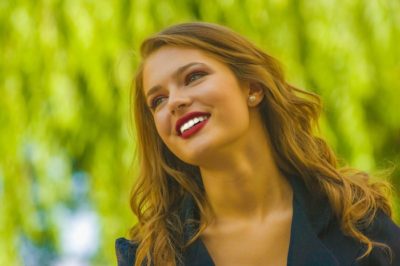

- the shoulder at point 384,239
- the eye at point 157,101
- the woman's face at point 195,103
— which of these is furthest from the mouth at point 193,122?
the shoulder at point 384,239

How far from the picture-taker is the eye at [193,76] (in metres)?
2.67

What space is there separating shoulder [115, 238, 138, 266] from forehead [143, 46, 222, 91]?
0.41 m

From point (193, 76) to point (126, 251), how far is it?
50 cm

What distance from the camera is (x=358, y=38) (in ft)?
16.2

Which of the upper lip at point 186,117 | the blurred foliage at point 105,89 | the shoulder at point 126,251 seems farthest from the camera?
the blurred foliage at point 105,89

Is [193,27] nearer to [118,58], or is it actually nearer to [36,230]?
[118,58]

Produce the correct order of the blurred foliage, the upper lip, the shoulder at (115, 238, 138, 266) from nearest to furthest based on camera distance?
the upper lip
the shoulder at (115, 238, 138, 266)
the blurred foliage

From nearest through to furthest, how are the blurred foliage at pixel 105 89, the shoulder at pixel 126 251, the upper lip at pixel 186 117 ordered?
the upper lip at pixel 186 117 → the shoulder at pixel 126 251 → the blurred foliage at pixel 105 89

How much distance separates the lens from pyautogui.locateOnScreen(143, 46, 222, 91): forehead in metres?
2.68

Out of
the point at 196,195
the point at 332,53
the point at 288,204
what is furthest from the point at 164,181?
the point at 332,53

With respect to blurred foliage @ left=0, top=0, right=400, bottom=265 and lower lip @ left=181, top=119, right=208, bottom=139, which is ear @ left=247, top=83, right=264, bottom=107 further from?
blurred foliage @ left=0, top=0, right=400, bottom=265

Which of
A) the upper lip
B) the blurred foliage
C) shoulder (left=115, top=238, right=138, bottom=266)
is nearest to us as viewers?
the upper lip

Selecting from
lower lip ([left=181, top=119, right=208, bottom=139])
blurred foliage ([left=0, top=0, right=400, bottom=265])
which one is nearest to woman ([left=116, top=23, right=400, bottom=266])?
Result: lower lip ([left=181, top=119, right=208, bottom=139])

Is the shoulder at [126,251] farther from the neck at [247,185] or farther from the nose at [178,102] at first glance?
the nose at [178,102]
